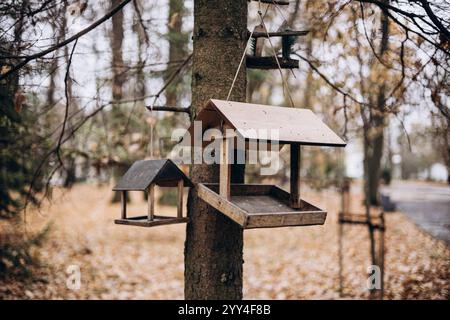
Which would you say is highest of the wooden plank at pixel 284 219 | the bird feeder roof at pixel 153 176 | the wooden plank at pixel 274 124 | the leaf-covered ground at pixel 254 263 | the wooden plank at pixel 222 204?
the wooden plank at pixel 274 124

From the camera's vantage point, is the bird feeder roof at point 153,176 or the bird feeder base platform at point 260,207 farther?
the bird feeder roof at point 153,176

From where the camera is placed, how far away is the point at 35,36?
323cm

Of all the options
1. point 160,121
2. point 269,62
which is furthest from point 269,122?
point 160,121

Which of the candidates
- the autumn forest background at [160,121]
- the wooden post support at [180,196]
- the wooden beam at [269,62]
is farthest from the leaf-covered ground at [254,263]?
the wooden beam at [269,62]

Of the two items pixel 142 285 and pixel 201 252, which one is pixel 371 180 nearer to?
pixel 142 285

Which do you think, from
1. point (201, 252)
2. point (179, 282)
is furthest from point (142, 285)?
point (201, 252)

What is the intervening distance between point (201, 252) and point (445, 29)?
2.23 meters

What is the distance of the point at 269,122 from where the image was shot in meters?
2.58

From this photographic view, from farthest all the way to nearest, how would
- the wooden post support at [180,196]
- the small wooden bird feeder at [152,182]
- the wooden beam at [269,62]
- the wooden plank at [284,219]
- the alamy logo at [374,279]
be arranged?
the alamy logo at [374,279]
the wooden beam at [269,62]
the wooden post support at [180,196]
the small wooden bird feeder at [152,182]
the wooden plank at [284,219]

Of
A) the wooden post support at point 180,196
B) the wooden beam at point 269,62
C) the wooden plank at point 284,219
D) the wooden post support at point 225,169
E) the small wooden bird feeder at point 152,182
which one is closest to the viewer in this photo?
the wooden plank at point 284,219

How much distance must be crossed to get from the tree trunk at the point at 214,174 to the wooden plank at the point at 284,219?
51 cm

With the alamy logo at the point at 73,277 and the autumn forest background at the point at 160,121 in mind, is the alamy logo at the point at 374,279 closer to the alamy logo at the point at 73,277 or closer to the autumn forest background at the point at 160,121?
the autumn forest background at the point at 160,121

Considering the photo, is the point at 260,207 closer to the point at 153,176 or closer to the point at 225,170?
the point at 225,170

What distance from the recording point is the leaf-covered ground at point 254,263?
660 centimetres
